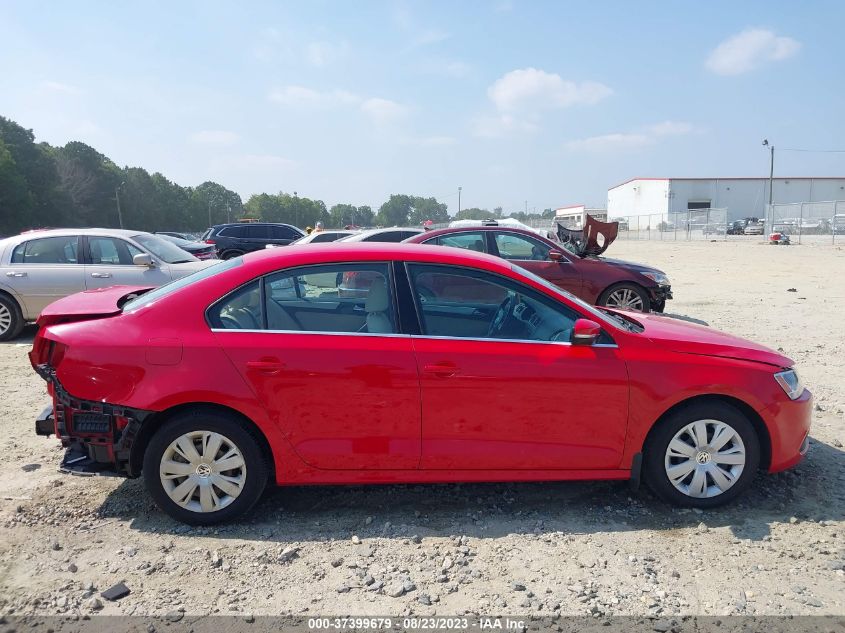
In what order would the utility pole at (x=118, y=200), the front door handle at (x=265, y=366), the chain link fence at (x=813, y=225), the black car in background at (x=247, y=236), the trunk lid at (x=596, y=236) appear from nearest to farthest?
the front door handle at (x=265, y=366) < the trunk lid at (x=596, y=236) < the black car in background at (x=247, y=236) < the chain link fence at (x=813, y=225) < the utility pole at (x=118, y=200)

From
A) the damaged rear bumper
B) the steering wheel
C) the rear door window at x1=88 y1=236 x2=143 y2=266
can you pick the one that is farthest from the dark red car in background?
the damaged rear bumper

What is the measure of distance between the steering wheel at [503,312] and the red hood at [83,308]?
2.32 m

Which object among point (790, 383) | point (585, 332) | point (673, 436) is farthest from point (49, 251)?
point (790, 383)

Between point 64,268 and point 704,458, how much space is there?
28.3 ft

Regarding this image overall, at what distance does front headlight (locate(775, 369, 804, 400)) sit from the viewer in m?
3.77

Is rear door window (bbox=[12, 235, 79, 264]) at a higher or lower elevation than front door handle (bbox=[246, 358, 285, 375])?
higher

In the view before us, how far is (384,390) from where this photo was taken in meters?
3.49

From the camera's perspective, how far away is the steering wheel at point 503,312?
12.5ft

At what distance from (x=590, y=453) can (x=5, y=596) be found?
319cm

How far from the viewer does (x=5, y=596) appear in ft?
9.76

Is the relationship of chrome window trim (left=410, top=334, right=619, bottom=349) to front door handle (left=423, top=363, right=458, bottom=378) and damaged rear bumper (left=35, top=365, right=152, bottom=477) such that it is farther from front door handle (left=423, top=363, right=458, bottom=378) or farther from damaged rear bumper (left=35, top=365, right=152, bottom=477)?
damaged rear bumper (left=35, top=365, right=152, bottom=477)

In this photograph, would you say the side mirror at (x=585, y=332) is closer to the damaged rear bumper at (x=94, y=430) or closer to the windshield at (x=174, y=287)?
the windshield at (x=174, y=287)

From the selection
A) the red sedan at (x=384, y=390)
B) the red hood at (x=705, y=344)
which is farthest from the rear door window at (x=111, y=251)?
the red hood at (x=705, y=344)

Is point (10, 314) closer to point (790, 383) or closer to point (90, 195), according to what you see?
point (790, 383)
